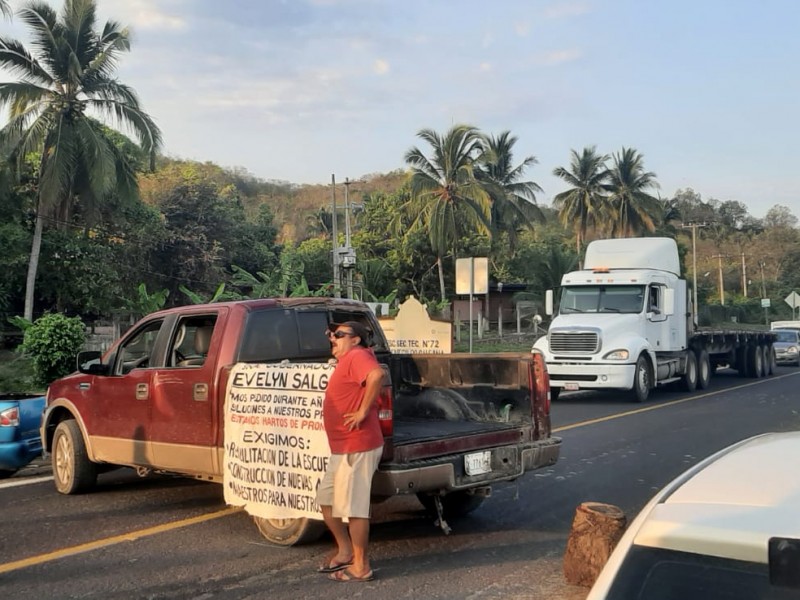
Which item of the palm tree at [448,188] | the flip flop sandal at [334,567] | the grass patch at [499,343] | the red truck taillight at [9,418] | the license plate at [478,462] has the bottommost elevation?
the flip flop sandal at [334,567]

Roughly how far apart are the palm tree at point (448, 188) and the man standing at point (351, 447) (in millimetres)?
37239

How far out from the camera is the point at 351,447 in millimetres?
5070

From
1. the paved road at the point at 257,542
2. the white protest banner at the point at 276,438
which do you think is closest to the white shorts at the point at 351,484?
the white protest banner at the point at 276,438

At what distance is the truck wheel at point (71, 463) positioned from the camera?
7.56 meters

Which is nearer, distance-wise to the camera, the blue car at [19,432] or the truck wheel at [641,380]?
the blue car at [19,432]

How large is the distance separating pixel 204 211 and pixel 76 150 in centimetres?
1081

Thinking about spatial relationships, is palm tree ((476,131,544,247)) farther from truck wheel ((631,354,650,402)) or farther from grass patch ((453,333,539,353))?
truck wheel ((631,354,650,402))

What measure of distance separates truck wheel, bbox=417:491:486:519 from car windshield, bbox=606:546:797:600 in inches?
199

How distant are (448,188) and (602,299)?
26497 mm

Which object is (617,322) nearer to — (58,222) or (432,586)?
(432,586)

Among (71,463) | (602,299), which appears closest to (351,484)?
(71,463)

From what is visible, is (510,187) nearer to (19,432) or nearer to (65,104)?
(65,104)

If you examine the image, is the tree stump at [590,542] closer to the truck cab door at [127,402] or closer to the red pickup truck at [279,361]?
the red pickup truck at [279,361]

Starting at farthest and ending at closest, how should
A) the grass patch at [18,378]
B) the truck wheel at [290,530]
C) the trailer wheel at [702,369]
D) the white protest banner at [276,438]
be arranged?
the trailer wheel at [702,369], the grass patch at [18,378], the truck wheel at [290,530], the white protest banner at [276,438]
